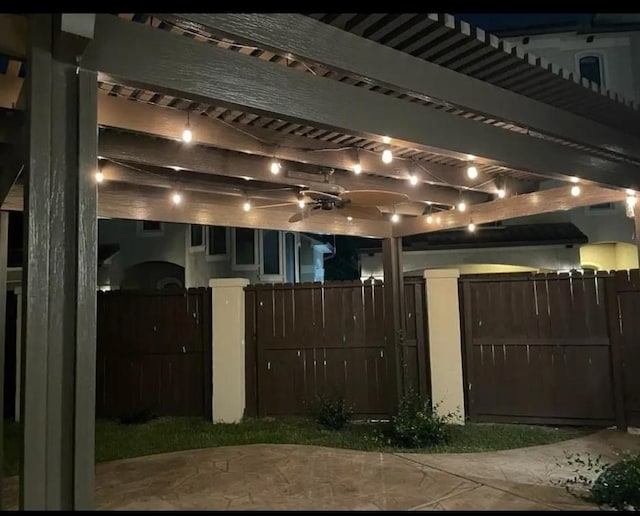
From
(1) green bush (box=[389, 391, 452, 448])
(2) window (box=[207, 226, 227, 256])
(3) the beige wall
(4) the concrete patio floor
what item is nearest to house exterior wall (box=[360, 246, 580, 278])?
(3) the beige wall

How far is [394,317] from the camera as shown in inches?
253

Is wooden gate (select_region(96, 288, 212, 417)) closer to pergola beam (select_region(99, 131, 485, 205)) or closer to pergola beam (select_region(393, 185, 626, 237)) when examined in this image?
pergola beam (select_region(99, 131, 485, 205))

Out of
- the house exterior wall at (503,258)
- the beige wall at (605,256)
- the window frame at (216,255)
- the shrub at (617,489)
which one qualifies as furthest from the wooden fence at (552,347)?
the window frame at (216,255)

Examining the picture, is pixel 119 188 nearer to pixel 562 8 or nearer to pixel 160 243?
pixel 562 8

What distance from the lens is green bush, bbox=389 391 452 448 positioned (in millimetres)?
5191

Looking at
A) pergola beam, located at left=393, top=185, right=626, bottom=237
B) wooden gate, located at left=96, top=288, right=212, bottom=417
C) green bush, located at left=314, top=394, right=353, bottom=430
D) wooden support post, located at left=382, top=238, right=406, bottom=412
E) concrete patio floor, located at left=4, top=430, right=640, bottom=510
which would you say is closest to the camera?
concrete patio floor, located at left=4, top=430, right=640, bottom=510

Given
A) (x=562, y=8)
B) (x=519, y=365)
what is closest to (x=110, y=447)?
(x=519, y=365)

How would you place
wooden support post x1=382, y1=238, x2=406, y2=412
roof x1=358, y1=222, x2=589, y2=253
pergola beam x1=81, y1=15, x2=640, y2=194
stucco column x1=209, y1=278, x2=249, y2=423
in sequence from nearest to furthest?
1. pergola beam x1=81, y1=15, x2=640, y2=194
2. wooden support post x1=382, y1=238, x2=406, y2=412
3. stucco column x1=209, y1=278, x2=249, y2=423
4. roof x1=358, y1=222, x2=589, y2=253

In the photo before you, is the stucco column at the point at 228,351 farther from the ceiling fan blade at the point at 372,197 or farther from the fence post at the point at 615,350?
the fence post at the point at 615,350

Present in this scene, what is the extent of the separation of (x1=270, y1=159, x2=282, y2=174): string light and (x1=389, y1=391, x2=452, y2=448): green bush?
2855mm

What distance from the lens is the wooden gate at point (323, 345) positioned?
21.8 ft

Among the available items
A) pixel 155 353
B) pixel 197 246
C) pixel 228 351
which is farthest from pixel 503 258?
pixel 197 246

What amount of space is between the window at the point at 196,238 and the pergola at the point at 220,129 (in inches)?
314

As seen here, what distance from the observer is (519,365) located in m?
6.29
